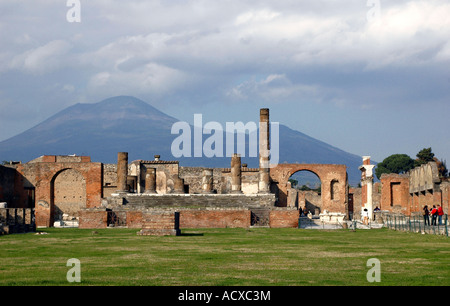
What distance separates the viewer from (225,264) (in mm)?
14047

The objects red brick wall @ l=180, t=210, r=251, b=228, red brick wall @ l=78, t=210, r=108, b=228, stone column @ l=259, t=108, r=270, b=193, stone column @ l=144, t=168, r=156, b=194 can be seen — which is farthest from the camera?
stone column @ l=144, t=168, r=156, b=194

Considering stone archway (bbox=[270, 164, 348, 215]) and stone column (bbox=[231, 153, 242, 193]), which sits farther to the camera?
stone archway (bbox=[270, 164, 348, 215])

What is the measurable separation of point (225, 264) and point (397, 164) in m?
124

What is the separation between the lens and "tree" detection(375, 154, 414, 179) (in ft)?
433

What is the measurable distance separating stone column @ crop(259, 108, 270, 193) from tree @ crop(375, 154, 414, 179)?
88.9m

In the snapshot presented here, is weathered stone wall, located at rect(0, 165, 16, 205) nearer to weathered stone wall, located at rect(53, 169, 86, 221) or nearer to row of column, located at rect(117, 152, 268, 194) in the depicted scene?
row of column, located at rect(117, 152, 268, 194)

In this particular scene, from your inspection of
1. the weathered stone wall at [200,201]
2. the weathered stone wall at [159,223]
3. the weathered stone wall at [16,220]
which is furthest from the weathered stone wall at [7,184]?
the weathered stone wall at [159,223]

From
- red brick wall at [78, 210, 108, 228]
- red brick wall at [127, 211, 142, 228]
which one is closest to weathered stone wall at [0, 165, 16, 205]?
red brick wall at [78, 210, 108, 228]

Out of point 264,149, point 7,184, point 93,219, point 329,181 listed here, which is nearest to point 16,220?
point 93,219

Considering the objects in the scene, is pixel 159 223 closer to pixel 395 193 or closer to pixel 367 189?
pixel 367 189

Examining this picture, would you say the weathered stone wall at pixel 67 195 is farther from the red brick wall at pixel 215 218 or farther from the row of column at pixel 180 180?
the red brick wall at pixel 215 218

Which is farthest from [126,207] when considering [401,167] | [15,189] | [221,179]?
[401,167]
